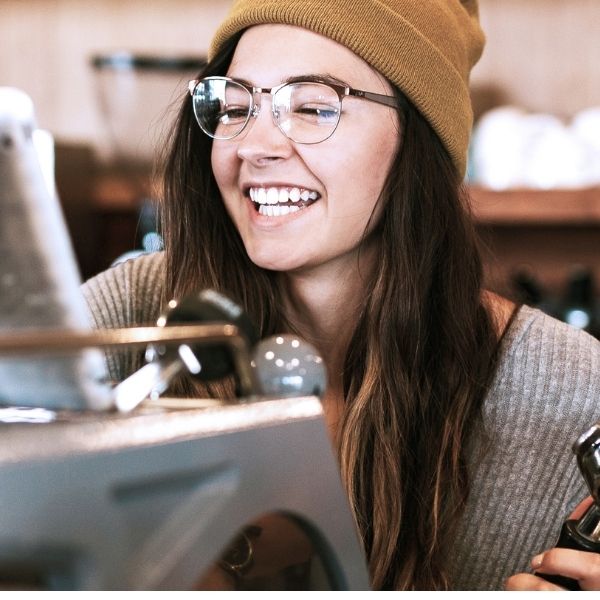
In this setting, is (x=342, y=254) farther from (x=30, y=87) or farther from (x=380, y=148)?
(x=30, y=87)

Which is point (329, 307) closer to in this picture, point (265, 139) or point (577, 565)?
point (265, 139)

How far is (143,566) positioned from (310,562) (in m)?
0.13

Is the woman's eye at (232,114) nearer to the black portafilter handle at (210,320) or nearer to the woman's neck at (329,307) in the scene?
the woman's neck at (329,307)

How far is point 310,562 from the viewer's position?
22.9 inches

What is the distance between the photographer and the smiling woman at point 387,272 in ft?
3.78

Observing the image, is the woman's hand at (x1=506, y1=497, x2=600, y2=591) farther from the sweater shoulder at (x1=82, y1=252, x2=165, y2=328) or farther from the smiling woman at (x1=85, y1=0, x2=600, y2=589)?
the sweater shoulder at (x1=82, y1=252, x2=165, y2=328)

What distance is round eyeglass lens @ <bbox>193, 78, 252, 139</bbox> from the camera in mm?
1171

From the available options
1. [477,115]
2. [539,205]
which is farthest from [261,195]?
[477,115]

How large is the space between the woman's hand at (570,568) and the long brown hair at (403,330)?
0.27 metres

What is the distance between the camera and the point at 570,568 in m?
0.80

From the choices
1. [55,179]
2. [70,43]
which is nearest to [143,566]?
[55,179]

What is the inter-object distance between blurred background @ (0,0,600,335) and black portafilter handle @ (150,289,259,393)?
1.70 meters

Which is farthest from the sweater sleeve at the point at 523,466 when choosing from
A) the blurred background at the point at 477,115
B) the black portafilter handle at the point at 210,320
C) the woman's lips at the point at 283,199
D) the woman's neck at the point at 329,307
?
the blurred background at the point at 477,115

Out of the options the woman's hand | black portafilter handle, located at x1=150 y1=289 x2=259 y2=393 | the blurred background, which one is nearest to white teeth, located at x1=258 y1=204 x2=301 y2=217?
the woman's hand
